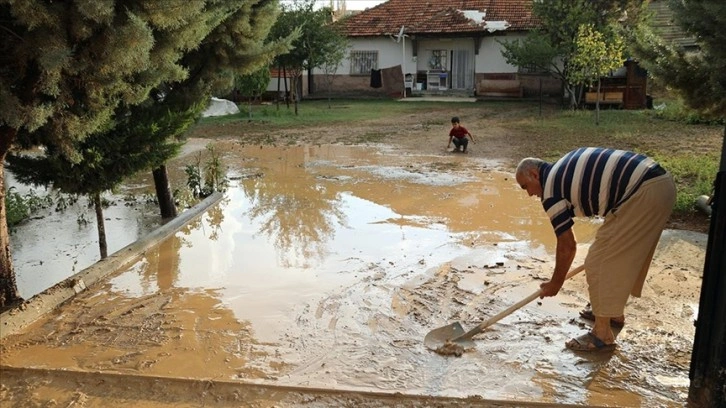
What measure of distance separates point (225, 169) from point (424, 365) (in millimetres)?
8743

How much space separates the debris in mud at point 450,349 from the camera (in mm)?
4383

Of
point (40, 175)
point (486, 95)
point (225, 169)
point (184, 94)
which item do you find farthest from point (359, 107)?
point (40, 175)

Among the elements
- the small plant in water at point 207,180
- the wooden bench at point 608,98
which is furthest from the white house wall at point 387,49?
the small plant in water at point 207,180

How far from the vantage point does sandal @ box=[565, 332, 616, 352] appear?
14.4ft

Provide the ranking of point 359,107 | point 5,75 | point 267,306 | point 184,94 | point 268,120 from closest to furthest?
point 5,75, point 267,306, point 184,94, point 268,120, point 359,107

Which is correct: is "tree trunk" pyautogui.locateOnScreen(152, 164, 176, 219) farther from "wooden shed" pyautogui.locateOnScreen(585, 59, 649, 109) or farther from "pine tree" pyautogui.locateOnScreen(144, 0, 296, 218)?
"wooden shed" pyautogui.locateOnScreen(585, 59, 649, 109)

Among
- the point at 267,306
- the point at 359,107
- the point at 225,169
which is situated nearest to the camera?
the point at 267,306

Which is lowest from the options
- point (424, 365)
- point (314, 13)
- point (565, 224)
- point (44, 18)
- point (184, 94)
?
point (424, 365)

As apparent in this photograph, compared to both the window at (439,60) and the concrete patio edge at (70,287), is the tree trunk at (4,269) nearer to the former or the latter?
the concrete patio edge at (70,287)

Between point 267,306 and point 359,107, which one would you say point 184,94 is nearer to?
point 267,306

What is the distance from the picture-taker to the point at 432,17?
29828 mm

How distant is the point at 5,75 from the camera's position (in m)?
4.61

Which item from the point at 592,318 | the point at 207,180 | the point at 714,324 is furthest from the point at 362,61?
the point at 714,324

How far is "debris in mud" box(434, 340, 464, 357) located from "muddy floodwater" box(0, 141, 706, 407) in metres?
0.06
